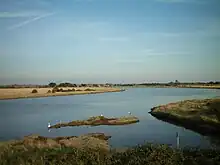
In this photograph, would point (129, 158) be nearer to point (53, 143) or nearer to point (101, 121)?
point (53, 143)


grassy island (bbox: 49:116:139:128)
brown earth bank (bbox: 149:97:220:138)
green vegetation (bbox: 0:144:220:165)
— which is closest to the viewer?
green vegetation (bbox: 0:144:220:165)

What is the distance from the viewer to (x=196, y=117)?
24.3 metres

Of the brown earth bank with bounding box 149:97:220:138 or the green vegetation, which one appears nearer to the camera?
the green vegetation

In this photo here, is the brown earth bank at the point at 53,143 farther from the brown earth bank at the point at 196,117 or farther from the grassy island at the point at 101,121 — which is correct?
the grassy island at the point at 101,121

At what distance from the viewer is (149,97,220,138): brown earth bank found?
20578mm

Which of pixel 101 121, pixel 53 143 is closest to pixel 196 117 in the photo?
pixel 101 121

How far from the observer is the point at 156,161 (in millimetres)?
4766

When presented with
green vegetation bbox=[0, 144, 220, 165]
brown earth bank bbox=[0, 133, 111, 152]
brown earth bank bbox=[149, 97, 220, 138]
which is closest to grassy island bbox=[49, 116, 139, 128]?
brown earth bank bbox=[149, 97, 220, 138]

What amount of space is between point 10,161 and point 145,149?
235 cm

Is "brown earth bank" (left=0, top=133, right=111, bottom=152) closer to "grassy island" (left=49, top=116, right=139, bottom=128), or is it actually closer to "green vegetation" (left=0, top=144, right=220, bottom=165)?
"green vegetation" (left=0, top=144, right=220, bottom=165)

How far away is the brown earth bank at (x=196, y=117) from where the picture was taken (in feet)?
67.5

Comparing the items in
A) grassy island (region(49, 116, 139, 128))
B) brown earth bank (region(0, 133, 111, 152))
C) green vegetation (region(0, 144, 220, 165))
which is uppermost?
green vegetation (region(0, 144, 220, 165))

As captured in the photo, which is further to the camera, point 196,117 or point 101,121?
point 101,121

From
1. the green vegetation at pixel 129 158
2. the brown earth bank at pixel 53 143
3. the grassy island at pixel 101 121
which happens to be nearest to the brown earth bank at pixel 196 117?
the grassy island at pixel 101 121
